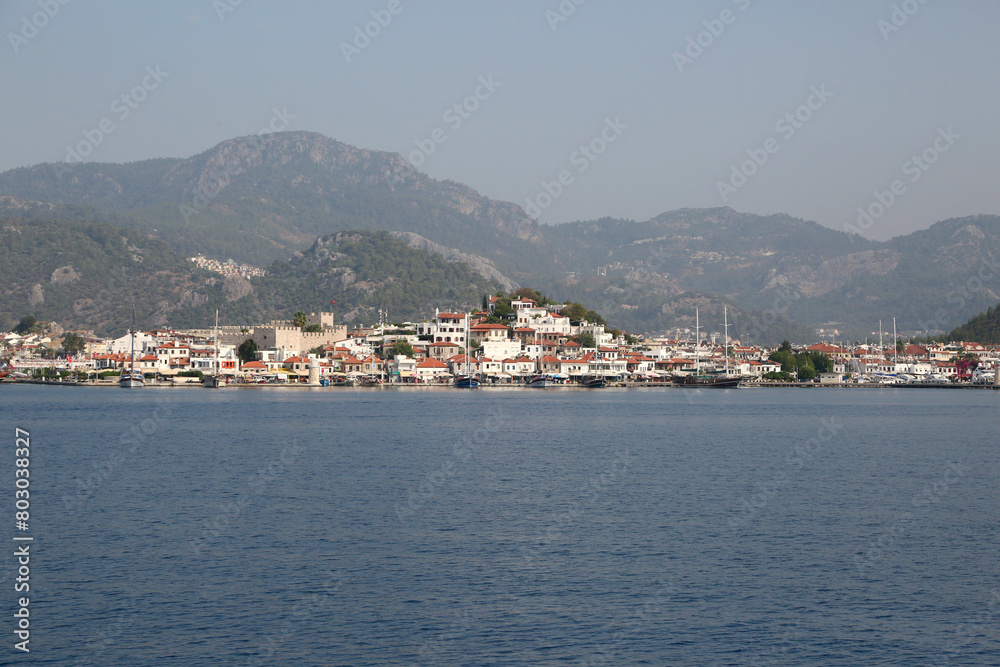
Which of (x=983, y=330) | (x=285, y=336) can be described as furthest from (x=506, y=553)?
(x=983, y=330)

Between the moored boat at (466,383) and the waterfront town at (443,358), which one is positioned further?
the waterfront town at (443,358)

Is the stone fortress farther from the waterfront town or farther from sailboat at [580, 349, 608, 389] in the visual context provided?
sailboat at [580, 349, 608, 389]

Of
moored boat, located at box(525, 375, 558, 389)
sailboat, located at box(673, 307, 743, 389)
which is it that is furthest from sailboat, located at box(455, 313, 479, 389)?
sailboat, located at box(673, 307, 743, 389)

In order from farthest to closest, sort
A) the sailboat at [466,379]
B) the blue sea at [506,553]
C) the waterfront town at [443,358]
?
the waterfront town at [443,358] < the sailboat at [466,379] < the blue sea at [506,553]

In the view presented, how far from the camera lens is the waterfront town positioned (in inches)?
4879

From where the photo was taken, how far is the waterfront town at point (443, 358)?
12394cm

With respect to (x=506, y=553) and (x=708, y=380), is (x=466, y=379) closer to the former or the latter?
(x=708, y=380)

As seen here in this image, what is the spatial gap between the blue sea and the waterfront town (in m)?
74.1

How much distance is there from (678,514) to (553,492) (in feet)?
17.7

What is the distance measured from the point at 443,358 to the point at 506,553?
105m

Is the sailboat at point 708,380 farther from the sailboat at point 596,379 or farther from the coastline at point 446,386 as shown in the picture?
the sailboat at point 596,379

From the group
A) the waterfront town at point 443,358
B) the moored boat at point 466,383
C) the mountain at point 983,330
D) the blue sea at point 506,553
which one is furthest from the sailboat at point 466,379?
the mountain at point 983,330

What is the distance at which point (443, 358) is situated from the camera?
422 feet

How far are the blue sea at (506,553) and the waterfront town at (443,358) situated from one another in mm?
74121
